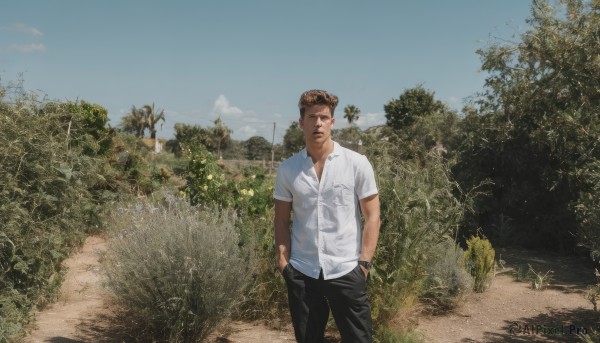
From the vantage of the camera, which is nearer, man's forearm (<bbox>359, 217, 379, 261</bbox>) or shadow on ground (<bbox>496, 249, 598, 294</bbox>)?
man's forearm (<bbox>359, 217, 379, 261</bbox>)

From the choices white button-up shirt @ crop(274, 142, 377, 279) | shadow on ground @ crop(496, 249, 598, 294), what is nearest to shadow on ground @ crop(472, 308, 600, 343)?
shadow on ground @ crop(496, 249, 598, 294)

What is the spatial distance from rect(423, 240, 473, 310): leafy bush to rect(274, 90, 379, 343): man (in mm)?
2647

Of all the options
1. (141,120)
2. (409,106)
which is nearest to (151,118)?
(141,120)

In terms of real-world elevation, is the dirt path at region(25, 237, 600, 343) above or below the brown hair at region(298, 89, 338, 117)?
below

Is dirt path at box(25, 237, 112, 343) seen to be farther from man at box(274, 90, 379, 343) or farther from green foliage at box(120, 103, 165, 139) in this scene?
green foliage at box(120, 103, 165, 139)

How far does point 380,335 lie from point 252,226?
148cm

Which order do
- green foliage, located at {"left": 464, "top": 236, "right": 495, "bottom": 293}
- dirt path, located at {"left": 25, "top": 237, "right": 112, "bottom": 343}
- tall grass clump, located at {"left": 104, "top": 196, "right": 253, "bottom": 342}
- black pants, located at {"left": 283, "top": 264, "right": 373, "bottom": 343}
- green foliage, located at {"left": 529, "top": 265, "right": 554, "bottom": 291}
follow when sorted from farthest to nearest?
green foliage, located at {"left": 529, "top": 265, "right": 554, "bottom": 291} < green foliage, located at {"left": 464, "top": 236, "right": 495, "bottom": 293} < dirt path, located at {"left": 25, "top": 237, "right": 112, "bottom": 343} < tall grass clump, located at {"left": 104, "top": 196, "right": 253, "bottom": 342} < black pants, located at {"left": 283, "top": 264, "right": 373, "bottom": 343}

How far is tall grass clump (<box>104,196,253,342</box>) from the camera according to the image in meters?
3.75

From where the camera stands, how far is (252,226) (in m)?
4.75

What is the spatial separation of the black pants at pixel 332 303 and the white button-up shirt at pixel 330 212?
48 mm

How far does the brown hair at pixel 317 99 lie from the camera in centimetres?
269

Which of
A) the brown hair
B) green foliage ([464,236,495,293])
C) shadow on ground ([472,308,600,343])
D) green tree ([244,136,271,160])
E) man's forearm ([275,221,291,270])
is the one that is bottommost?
shadow on ground ([472,308,600,343])

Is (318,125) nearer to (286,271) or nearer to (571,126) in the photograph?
(286,271)

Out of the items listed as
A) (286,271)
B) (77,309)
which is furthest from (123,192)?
(286,271)
